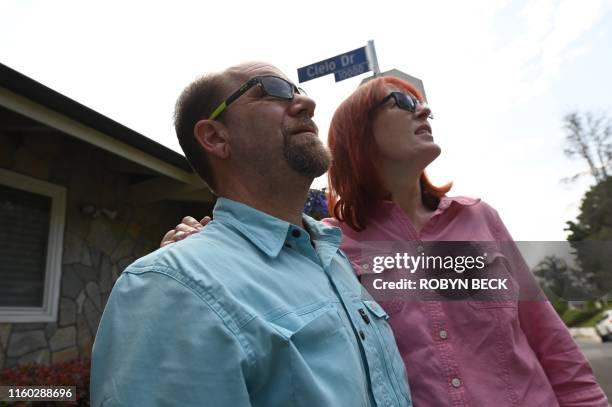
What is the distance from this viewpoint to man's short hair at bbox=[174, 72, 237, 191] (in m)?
1.63

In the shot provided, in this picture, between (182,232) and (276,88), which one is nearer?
(182,232)

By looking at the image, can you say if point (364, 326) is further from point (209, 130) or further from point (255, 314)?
point (209, 130)

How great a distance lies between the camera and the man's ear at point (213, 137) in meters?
1.57

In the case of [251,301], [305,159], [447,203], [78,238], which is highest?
[78,238]

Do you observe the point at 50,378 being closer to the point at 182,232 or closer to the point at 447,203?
the point at 182,232

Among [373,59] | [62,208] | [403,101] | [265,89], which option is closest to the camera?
[265,89]

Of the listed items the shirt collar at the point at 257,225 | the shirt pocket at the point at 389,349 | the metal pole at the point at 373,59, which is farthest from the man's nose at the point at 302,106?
the metal pole at the point at 373,59

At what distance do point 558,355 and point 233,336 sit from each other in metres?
1.14

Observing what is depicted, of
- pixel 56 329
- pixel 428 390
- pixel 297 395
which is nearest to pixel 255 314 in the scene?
pixel 297 395

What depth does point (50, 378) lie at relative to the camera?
150 inches

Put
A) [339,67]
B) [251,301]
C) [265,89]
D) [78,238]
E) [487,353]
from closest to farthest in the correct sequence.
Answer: [251,301] → [487,353] → [265,89] → [339,67] → [78,238]

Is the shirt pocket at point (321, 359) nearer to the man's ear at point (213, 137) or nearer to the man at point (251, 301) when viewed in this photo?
the man at point (251, 301)

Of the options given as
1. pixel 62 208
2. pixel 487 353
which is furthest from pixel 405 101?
pixel 62 208

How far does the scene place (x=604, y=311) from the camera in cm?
198
